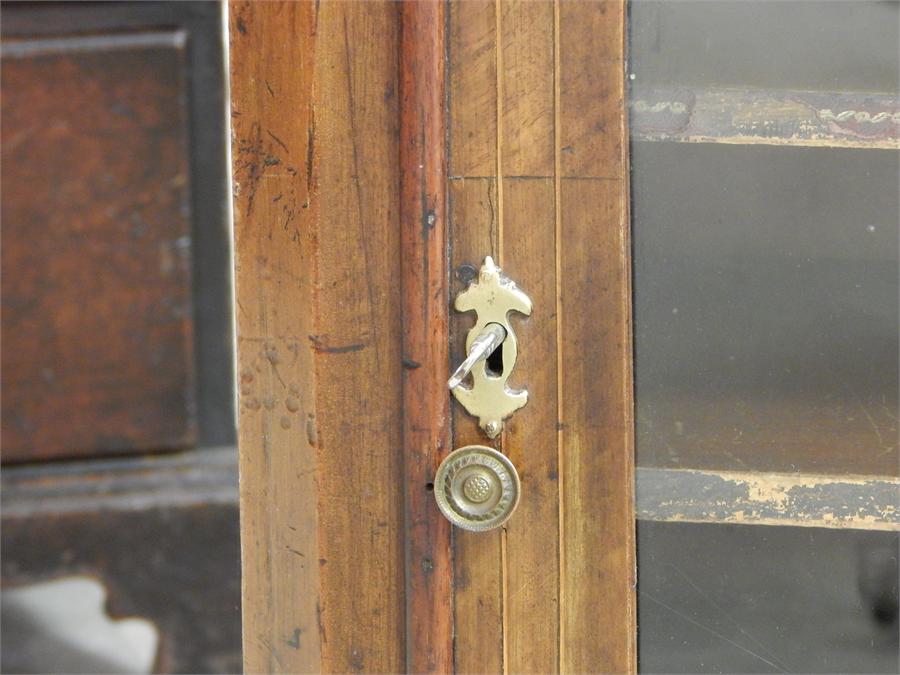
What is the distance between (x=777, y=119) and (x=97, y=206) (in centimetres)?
89

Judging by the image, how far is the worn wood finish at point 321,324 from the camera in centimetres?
54

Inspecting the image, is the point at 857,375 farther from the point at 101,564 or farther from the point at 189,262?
the point at 101,564

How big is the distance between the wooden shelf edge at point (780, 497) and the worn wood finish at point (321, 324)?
0.19m

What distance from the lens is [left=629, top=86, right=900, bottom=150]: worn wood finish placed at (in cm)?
56

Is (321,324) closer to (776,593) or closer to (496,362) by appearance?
(496,362)

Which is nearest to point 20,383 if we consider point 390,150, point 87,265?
point 87,265

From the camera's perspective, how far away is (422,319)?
0.54 m

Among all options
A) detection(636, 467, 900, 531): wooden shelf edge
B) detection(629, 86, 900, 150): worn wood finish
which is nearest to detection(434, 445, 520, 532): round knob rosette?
detection(636, 467, 900, 531): wooden shelf edge

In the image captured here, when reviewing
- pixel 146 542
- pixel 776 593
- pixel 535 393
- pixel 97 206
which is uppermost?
pixel 97 206

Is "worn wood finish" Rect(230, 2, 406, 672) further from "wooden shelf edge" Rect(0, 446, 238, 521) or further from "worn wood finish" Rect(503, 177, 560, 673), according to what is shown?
"wooden shelf edge" Rect(0, 446, 238, 521)

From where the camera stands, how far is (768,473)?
1.84 ft

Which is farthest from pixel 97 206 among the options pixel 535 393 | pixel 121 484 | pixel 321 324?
pixel 535 393

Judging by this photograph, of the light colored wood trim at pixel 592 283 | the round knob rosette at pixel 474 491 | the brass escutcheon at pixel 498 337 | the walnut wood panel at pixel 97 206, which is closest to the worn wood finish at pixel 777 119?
the light colored wood trim at pixel 592 283

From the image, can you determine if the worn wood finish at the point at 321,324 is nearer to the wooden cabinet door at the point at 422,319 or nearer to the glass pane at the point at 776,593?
the wooden cabinet door at the point at 422,319
